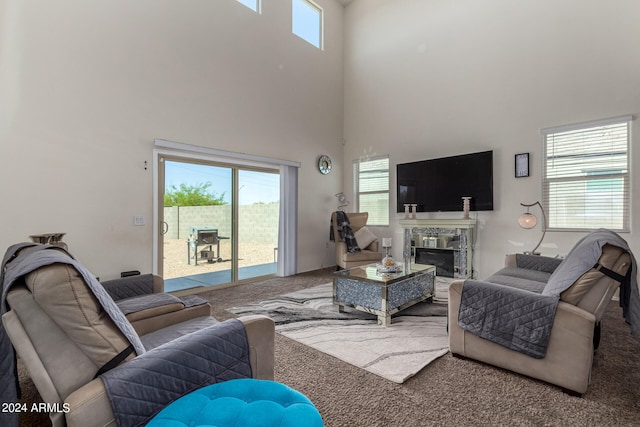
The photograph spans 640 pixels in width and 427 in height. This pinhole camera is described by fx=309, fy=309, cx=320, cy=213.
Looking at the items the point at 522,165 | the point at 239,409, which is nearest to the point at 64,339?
the point at 239,409

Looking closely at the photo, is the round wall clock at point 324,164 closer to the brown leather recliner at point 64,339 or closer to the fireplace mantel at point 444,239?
the fireplace mantel at point 444,239

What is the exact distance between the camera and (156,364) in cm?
114

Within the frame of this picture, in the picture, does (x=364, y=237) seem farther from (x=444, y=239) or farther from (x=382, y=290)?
(x=382, y=290)

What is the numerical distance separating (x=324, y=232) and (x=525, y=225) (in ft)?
11.1

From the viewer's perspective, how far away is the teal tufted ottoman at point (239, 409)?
1001 millimetres

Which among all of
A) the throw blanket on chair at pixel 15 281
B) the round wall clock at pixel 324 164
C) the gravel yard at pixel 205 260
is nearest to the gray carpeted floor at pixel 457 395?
the throw blanket on chair at pixel 15 281

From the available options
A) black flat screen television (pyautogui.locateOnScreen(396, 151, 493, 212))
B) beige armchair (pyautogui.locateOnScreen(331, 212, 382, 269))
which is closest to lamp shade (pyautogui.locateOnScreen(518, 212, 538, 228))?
black flat screen television (pyautogui.locateOnScreen(396, 151, 493, 212))

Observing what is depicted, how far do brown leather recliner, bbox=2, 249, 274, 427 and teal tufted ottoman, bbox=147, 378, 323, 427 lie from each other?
0.21 metres

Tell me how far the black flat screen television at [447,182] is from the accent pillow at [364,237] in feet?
2.37

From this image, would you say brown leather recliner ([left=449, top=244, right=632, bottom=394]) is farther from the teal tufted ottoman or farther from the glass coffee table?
the teal tufted ottoman

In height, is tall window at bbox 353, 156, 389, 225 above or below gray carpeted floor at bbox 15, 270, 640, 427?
above

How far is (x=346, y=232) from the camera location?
5.49 meters

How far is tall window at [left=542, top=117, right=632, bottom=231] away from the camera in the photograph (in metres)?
3.88

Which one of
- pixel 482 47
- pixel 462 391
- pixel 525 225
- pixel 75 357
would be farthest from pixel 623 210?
pixel 75 357
